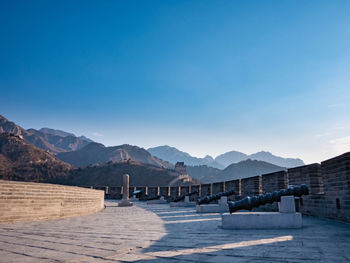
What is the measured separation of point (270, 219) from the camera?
528cm

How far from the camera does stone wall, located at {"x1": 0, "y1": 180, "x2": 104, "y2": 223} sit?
741cm

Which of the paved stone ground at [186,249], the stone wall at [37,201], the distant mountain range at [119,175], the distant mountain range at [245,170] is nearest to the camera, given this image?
the paved stone ground at [186,249]

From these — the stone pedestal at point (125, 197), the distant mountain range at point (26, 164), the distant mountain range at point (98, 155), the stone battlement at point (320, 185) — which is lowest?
the stone pedestal at point (125, 197)

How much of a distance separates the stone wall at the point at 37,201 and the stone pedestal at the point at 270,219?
655 centimetres

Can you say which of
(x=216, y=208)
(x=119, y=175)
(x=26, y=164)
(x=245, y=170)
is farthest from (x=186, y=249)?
(x=245, y=170)

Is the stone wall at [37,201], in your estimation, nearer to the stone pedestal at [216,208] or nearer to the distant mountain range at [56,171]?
the stone pedestal at [216,208]

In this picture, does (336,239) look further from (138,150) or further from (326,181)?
(138,150)

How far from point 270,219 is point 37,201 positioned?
7586mm

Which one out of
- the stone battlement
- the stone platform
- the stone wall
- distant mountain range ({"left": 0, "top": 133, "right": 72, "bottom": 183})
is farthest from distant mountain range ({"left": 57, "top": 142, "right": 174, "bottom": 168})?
the stone platform

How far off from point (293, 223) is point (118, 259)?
395cm

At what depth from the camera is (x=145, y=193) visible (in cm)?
2570

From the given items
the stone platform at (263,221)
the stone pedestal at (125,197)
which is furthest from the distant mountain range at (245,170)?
the stone platform at (263,221)

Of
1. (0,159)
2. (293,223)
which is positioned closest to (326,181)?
(293,223)

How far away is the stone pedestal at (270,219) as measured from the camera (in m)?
5.18
